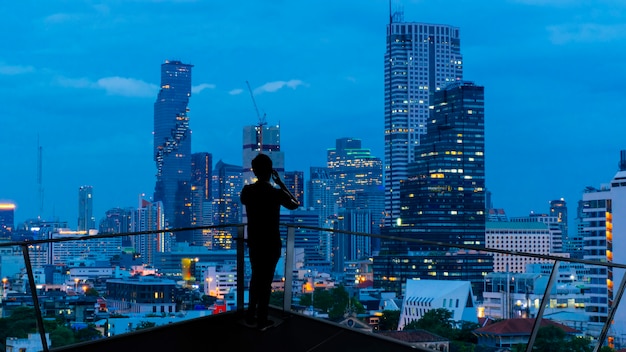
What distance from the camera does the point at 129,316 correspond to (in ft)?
24.9

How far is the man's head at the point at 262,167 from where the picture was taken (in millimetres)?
6496

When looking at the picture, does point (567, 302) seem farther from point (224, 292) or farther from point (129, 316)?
point (129, 316)

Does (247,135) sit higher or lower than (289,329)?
higher

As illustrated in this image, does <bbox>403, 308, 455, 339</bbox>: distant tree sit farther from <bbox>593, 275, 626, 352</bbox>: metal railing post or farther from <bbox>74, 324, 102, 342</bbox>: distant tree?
<bbox>74, 324, 102, 342</bbox>: distant tree

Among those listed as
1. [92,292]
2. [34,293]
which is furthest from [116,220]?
[34,293]

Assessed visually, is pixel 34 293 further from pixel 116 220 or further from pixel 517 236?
pixel 116 220

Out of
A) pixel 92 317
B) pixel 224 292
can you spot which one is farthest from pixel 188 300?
pixel 92 317

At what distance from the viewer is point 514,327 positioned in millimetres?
6137

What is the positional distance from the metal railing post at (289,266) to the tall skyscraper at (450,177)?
143803 mm

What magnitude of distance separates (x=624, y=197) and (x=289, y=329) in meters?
103

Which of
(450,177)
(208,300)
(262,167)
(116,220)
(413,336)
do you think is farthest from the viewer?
(116,220)

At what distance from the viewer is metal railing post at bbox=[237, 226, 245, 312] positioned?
738 centimetres

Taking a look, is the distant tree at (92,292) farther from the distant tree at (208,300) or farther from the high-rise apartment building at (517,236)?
the high-rise apartment building at (517,236)

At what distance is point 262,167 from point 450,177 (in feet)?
532
